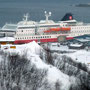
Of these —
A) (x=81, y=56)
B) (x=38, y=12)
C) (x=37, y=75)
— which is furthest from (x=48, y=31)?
(x=38, y=12)

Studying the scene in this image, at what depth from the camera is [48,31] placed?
98.5 feet

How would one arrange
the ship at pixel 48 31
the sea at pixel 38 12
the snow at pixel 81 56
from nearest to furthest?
the snow at pixel 81 56 < the ship at pixel 48 31 < the sea at pixel 38 12

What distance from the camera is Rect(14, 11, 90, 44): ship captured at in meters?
29.4

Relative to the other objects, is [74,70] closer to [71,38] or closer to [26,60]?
[26,60]

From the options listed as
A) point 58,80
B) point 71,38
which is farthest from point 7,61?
point 71,38

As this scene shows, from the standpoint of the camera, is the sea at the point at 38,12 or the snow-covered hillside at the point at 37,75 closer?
the snow-covered hillside at the point at 37,75

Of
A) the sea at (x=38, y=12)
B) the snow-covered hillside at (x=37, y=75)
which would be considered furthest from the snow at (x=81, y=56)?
the sea at (x=38, y=12)

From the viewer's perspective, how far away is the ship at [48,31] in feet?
96.4

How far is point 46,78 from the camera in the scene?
14414 mm

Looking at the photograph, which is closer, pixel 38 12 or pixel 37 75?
pixel 37 75

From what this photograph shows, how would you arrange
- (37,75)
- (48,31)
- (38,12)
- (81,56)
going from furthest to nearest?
(38,12) < (48,31) < (81,56) < (37,75)

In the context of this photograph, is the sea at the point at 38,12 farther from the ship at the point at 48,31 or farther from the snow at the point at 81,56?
the snow at the point at 81,56

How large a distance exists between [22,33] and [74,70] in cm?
1410

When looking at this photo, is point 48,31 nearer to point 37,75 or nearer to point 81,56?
point 81,56
